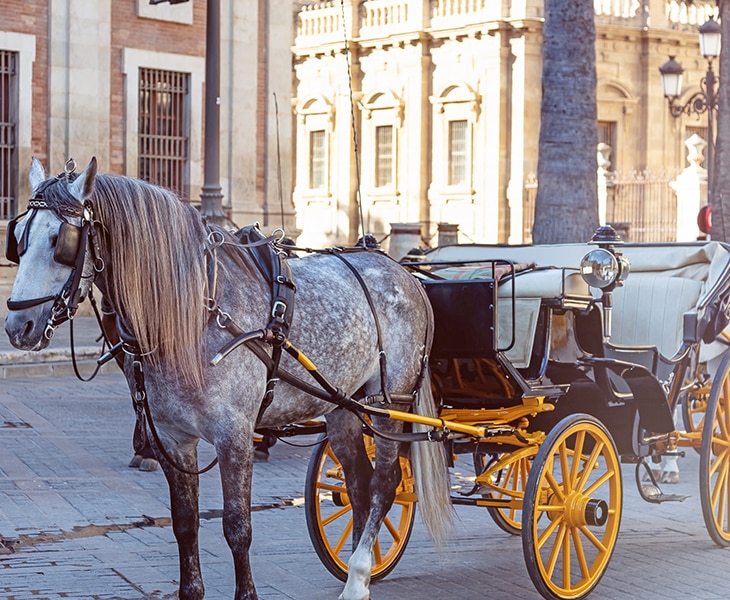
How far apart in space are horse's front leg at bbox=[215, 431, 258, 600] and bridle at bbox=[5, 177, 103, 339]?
2.66ft

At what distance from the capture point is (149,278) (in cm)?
519

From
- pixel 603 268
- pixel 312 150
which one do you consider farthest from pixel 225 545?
pixel 312 150

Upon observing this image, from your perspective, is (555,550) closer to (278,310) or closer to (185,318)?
(278,310)

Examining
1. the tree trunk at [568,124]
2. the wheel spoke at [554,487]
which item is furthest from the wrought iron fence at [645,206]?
the wheel spoke at [554,487]

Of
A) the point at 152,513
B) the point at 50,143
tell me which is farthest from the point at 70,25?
the point at 152,513

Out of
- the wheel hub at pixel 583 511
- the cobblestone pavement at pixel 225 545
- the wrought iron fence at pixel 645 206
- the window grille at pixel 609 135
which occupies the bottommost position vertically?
the cobblestone pavement at pixel 225 545

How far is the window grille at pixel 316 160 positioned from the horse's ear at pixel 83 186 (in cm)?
3571

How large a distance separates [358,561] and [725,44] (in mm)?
16585

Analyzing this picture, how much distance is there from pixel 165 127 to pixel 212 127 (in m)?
6.39

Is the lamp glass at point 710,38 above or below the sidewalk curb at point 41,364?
above

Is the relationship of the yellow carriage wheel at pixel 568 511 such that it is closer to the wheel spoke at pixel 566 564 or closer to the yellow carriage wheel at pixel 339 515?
the wheel spoke at pixel 566 564

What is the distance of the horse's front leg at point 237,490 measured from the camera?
17.1 ft

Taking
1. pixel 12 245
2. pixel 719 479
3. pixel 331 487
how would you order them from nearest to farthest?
pixel 12 245 → pixel 331 487 → pixel 719 479

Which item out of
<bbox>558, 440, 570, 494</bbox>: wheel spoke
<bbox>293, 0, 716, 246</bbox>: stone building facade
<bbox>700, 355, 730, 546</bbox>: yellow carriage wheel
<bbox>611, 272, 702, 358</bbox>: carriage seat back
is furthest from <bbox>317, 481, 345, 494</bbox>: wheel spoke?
<bbox>293, 0, 716, 246</bbox>: stone building facade
